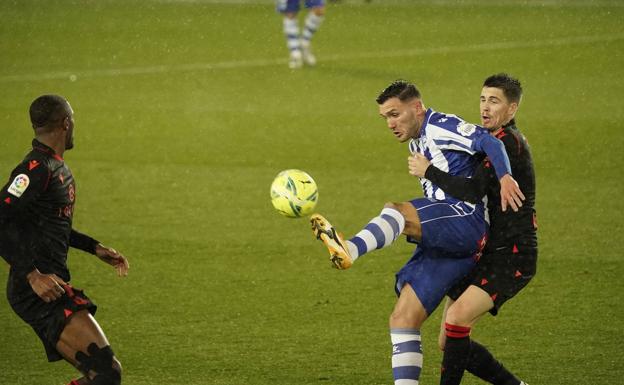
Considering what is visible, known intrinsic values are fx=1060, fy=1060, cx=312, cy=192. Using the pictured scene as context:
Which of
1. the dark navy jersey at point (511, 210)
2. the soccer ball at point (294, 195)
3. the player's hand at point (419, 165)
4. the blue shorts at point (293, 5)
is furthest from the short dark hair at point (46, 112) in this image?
the blue shorts at point (293, 5)

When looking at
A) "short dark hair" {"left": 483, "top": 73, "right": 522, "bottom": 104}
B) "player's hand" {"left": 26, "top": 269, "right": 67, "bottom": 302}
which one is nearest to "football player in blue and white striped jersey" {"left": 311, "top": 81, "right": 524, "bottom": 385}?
"short dark hair" {"left": 483, "top": 73, "right": 522, "bottom": 104}

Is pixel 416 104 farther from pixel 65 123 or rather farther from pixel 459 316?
pixel 65 123

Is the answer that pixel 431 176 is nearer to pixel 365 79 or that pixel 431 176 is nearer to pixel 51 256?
pixel 51 256

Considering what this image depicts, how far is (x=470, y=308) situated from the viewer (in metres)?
5.96

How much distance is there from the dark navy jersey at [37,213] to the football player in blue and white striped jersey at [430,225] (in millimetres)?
1372

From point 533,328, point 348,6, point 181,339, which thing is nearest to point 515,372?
point 533,328

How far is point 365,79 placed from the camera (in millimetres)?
18672

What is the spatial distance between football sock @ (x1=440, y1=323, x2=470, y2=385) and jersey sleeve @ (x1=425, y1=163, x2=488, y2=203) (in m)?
0.74

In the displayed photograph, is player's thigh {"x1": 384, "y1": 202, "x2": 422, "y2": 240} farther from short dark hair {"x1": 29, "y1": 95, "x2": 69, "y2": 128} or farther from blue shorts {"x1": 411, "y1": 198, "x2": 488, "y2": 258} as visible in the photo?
short dark hair {"x1": 29, "y1": 95, "x2": 69, "y2": 128}

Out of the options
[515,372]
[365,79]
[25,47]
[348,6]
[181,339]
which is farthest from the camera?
[348,6]

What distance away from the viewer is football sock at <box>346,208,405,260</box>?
5840 millimetres

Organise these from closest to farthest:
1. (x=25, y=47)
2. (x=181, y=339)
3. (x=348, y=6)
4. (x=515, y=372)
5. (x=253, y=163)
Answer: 1. (x=515, y=372)
2. (x=181, y=339)
3. (x=253, y=163)
4. (x=25, y=47)
5. (x=348, y=6)

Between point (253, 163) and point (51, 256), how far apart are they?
8.06m

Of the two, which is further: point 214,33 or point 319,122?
point 214,33
